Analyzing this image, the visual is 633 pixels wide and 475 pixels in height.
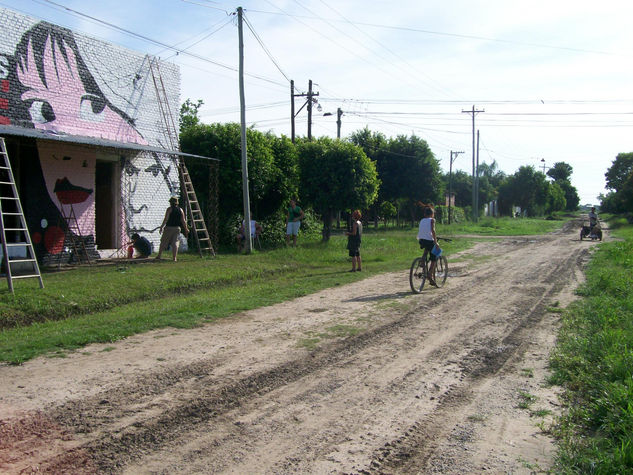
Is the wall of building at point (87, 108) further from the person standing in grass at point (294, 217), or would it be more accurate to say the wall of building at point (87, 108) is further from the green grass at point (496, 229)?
the green grass at point (496, 229)

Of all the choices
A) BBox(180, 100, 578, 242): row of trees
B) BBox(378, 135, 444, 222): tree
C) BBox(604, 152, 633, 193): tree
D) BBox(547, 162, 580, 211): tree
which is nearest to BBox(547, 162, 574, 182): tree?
BBox(547, 162, 580, 211): tree

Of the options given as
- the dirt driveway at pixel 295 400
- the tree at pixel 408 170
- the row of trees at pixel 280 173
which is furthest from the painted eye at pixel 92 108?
the tree at pixel 408 170

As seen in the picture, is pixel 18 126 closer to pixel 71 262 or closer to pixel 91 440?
pixel 71 262

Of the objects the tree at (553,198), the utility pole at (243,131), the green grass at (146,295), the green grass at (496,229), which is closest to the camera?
the green grass at (146,295)

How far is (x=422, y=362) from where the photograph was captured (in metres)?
6.46

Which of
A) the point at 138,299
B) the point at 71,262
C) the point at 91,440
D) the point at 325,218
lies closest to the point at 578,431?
the point at 91,440

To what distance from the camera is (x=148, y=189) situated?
57.1 feet

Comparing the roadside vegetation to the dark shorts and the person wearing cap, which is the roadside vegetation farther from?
the person wearing cap

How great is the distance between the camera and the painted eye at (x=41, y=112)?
13.7 metres

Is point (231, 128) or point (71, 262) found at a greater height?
point (231, 128)

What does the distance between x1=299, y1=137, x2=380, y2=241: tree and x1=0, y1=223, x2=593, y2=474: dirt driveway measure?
48.4ft

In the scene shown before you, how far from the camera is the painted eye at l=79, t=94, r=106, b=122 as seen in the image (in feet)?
50.1

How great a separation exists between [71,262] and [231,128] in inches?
323

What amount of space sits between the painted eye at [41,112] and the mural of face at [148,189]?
2871 mm
